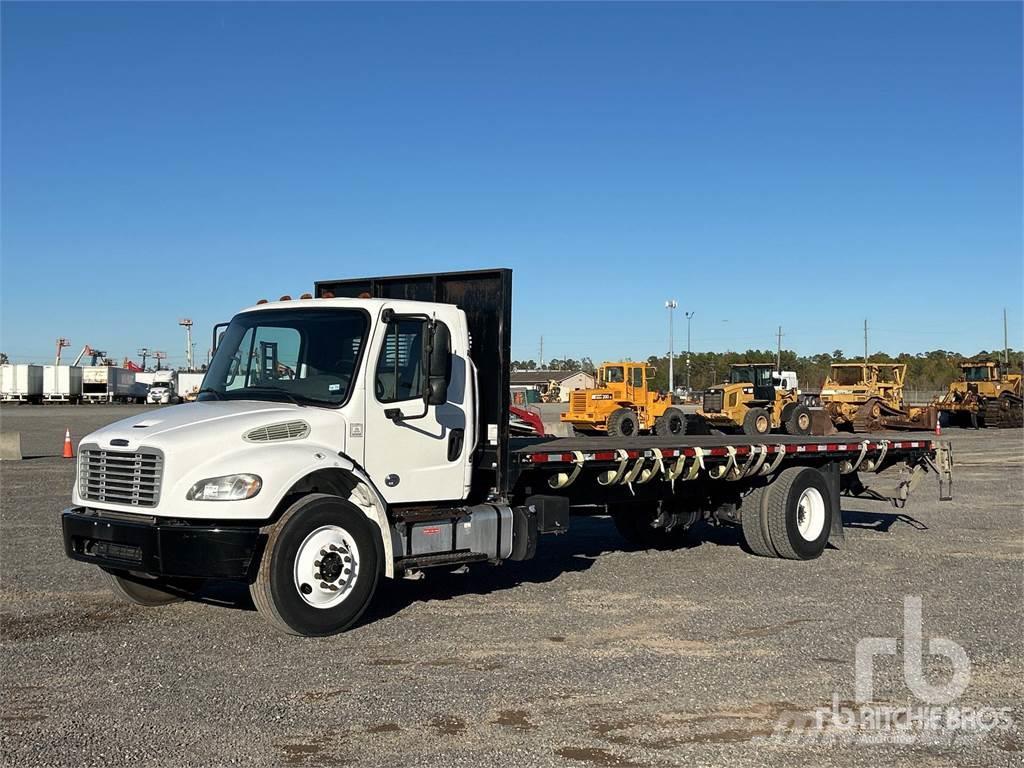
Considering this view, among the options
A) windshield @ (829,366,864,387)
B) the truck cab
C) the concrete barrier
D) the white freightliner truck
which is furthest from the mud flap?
windshield @ (829,366,864,387)

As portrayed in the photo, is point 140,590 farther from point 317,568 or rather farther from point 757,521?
point 757,521

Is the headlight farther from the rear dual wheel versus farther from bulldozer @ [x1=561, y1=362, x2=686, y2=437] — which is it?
bulldozer @ [x1=561, y1=362, x2=686, y2=437]

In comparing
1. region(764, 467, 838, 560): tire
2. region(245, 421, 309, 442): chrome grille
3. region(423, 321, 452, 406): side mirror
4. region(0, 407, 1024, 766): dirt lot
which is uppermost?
region(423, 321, 452, 406): side mirror

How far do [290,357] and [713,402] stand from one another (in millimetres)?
29003

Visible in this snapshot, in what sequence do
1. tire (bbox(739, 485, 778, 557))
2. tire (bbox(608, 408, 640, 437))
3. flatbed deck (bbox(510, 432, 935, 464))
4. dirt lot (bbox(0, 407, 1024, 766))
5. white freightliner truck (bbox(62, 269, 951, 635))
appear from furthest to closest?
tire (bbox(608, 408, 640, 437)) → tire (bbox(739, 485, 778, 557)) → flatbed deck (bbox(510, 432, 935, 464)) → white freightliner truck (bbox(62, 269, 951, 635)) → dirt lot (bbox(0, 407, 1024, 766))

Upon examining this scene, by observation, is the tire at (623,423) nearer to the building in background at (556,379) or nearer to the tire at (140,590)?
the tire at (140,590)

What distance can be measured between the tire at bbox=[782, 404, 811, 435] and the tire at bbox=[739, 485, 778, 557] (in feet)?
78.5

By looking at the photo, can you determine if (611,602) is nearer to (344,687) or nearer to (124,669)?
(344,687)

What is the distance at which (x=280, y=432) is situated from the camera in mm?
7430

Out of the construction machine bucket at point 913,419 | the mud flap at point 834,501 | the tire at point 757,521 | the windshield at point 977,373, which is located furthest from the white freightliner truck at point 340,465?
the windshield at point 977,373

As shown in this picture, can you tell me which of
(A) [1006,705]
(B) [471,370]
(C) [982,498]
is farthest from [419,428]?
(C) [982,498]

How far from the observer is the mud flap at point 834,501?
37.4 feet

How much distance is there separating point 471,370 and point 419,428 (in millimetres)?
768

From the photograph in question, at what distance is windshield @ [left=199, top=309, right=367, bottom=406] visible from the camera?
312 inches
